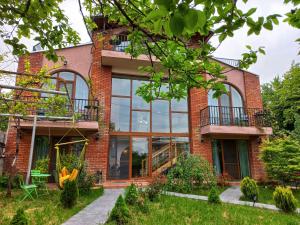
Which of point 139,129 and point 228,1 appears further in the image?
point 139,129

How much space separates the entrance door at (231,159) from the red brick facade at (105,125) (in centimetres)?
48

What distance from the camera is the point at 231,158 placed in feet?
37.7

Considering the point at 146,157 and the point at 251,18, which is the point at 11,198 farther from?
the point at 251,18

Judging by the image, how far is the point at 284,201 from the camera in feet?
18.6

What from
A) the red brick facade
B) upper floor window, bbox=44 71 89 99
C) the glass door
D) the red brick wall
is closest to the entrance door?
the red brick facade

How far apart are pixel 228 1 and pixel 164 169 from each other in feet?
31.7

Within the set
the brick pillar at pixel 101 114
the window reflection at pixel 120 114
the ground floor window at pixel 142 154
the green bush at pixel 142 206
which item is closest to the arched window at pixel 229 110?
the ground floor window at pixel 142 154

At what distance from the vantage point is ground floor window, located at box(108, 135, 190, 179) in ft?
32.8

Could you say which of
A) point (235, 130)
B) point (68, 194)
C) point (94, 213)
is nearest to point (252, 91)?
point (235, 130)

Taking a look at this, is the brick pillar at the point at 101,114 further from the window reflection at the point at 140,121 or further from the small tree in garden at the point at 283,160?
the small tree in garden at the point at 283,160

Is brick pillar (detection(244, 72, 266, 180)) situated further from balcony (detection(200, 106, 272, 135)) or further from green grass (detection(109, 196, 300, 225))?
green grass (detection(109, 196, 300, 225))

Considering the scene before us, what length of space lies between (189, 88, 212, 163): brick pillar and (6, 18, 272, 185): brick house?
0.05 meters

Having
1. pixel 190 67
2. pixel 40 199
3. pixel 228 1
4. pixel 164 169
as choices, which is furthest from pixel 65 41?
pixel 164 169

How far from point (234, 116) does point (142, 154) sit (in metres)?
→ 5.16
